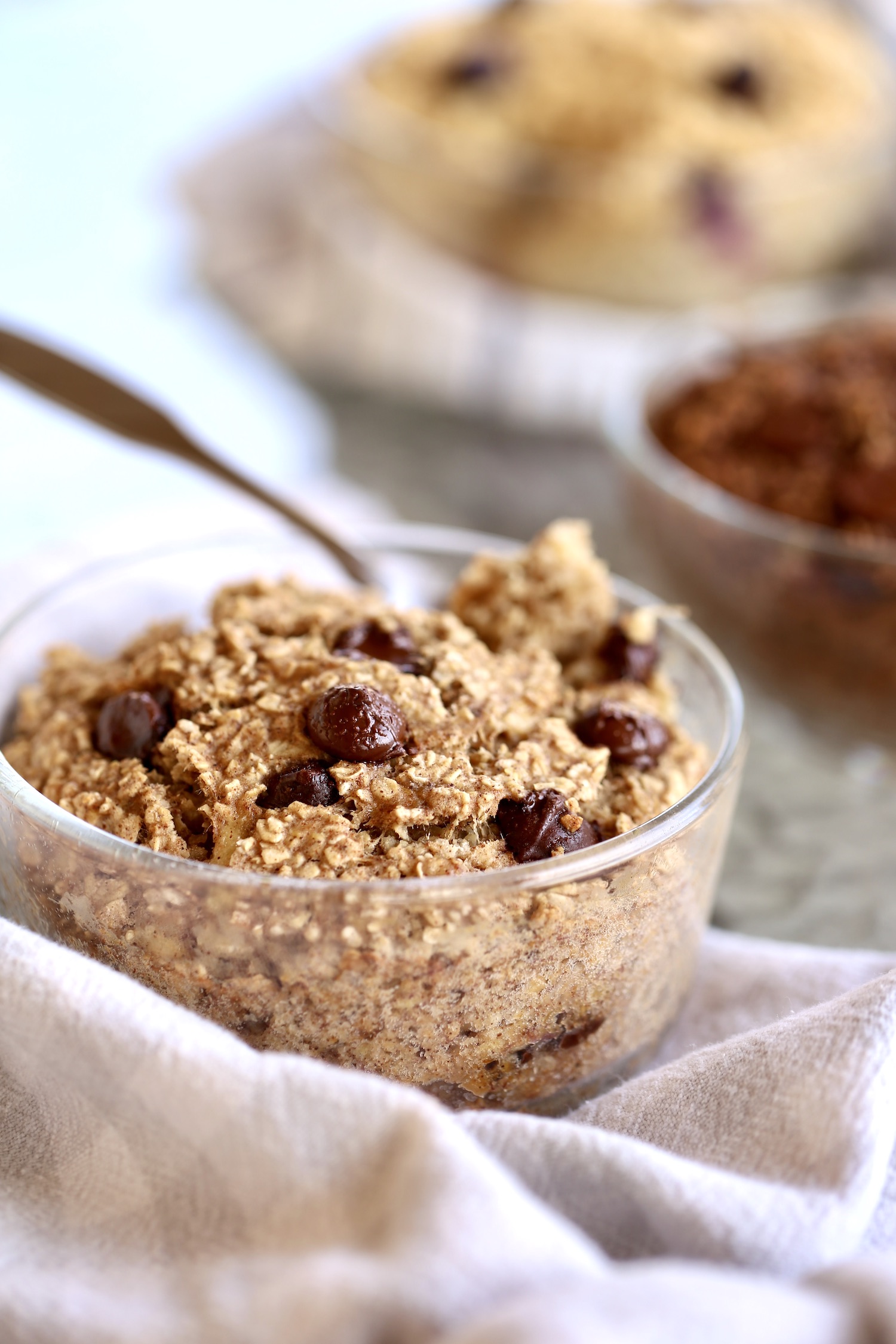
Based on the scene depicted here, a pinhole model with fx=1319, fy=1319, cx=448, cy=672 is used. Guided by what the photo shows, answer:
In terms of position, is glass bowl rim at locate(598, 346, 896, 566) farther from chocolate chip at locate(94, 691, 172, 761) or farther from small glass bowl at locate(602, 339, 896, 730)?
chocolate chip at locate(94, 691, 172, 761)

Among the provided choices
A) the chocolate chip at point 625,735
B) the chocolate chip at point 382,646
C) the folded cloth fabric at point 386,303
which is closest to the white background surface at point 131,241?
the folded cloth fabric at point 386,303

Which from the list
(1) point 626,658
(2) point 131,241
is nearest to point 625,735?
(1) point 626,658

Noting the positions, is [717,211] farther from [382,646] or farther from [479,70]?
[382,646]

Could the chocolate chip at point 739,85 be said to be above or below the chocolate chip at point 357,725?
above

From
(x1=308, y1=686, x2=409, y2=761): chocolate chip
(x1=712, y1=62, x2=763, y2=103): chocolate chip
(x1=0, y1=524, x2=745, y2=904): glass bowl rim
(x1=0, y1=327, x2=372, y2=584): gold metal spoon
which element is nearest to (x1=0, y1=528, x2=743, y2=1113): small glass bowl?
(x1=0, y1=524, x2=745, y2=904): glass bowl rim

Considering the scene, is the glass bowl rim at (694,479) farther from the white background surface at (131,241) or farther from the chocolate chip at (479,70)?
the chocolate chip at (479,70)

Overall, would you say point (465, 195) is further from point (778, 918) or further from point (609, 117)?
point (778, 918)

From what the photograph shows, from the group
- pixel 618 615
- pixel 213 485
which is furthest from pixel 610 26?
pixel 618 615
